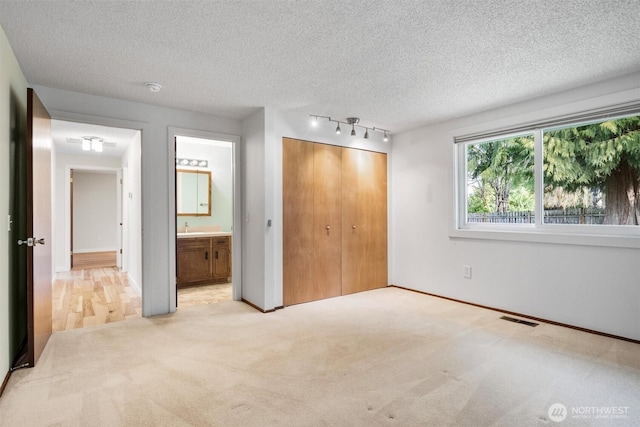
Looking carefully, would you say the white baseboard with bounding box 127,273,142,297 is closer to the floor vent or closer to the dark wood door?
the dark wood door

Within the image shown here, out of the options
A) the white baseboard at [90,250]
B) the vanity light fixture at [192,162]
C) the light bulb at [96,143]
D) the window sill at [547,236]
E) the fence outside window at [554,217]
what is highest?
the light bulb at [96,143]

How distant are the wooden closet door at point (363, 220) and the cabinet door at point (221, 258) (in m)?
1.97

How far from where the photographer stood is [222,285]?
517 centimetres

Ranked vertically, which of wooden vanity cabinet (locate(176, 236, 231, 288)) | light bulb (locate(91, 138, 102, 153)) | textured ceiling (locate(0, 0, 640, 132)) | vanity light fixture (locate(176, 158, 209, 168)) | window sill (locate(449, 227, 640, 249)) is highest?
textured ceiling (locate(0, 0, 640, 132))

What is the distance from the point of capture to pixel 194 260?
197 inches

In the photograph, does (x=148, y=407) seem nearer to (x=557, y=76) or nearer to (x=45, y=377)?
(x=45, y=377)

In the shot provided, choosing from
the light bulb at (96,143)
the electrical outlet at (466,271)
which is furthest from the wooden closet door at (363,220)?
the light bulb at (96,143)

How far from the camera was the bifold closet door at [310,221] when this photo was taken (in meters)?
3.95

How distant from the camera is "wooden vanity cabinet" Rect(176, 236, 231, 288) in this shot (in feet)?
16.1

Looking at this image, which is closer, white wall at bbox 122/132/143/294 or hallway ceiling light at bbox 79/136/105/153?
white wall at bbox 122/132/143/294

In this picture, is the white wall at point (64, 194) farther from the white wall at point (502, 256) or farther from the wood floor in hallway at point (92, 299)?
the white wall at point (502, 256)

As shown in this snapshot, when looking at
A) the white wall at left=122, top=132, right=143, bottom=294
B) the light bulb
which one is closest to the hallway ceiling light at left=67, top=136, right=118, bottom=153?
the light bulb

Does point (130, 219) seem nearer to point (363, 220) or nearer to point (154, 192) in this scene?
point (154, 192)

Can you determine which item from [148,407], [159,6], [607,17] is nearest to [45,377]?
[148,407]
